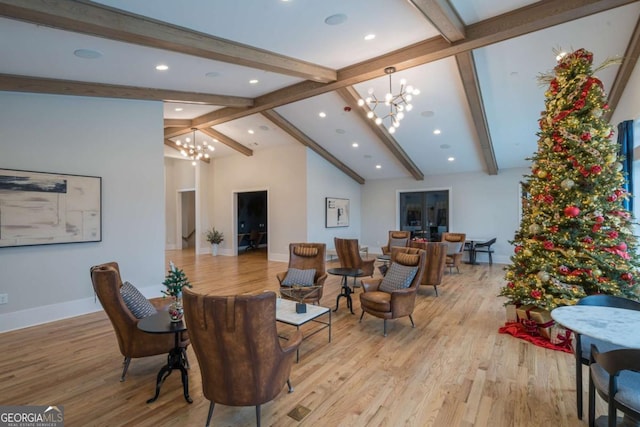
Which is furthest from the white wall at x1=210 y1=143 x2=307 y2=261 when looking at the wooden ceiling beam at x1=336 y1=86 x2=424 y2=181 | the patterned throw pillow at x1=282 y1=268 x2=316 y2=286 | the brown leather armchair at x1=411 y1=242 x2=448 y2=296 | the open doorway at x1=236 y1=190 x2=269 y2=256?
the patterned throw pillow at x1=282 y1=268 x2=316 y2=286

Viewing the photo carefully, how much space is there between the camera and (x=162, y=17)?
3.09 meters

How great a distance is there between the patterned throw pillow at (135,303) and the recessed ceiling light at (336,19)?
11.3 feet

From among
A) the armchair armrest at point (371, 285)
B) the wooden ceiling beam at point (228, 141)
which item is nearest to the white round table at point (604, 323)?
the armchair armrest at point (371, 285)

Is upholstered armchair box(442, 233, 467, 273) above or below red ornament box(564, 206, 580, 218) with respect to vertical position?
below

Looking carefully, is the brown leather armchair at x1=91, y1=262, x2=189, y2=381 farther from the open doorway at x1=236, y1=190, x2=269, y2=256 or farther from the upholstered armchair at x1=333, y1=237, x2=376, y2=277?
the open doorway at x1=236, y1=190, x2=269, y2=256

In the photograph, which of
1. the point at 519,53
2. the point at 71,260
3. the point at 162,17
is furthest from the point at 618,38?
the point at 71,260

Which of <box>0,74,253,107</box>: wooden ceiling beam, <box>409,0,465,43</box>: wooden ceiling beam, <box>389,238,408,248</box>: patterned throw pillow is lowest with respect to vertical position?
<box>389,238,408,248</box>: patterned throw pillow

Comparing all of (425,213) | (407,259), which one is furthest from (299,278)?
(425,213)

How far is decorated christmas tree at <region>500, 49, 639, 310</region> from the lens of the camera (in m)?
3.35

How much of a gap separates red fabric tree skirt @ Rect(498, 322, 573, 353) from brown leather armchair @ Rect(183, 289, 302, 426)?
3099 millimetres

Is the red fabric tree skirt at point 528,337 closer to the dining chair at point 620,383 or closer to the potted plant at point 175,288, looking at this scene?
the dining chair at point 620,383

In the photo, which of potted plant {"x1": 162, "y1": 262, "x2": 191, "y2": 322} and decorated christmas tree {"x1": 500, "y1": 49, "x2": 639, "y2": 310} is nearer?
potted plant {"x1": 162, "y1": 262, "x2": 191, "y2": 322}

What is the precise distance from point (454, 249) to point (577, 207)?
446 cm

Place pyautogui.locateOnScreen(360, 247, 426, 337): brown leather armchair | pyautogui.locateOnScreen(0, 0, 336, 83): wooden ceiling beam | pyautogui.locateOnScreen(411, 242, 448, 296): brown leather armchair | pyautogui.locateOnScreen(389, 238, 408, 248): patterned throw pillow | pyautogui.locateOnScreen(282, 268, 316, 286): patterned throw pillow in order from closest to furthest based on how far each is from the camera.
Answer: pyautogui.locateOnScreen(0, 0, 336, 83): wooden ceiling beam, pyautogui.locateOnScreen(360, 247, 426, 337): brown leather armchair, pyautogui.locateOnScreen(282, 268, 316, 286): patterned throw pillow, pyautogui.locateOnScreen(411, 242, 448, 296): brown leather armchair, pyautogui.locateOnScreen(389, 238, 408, 248): patterned throw pillow
